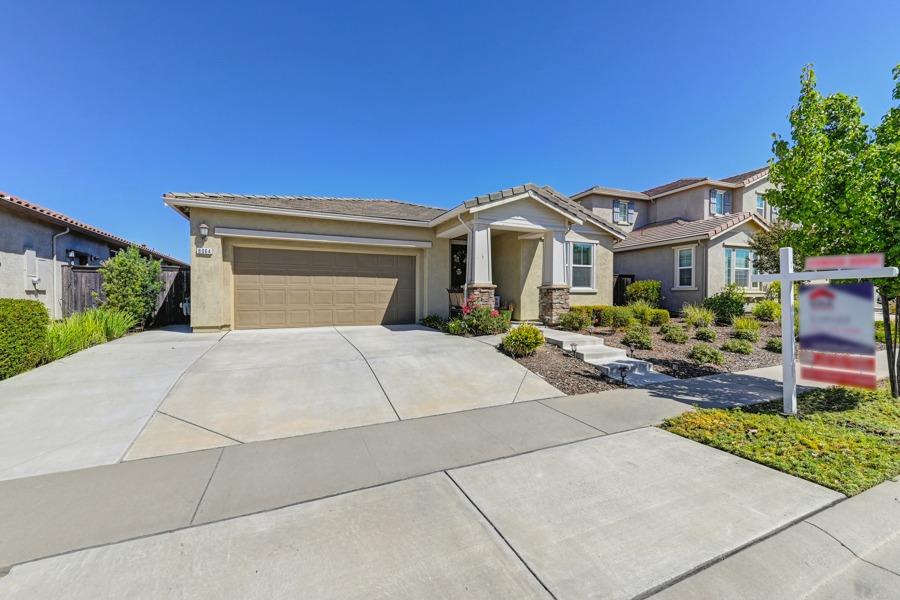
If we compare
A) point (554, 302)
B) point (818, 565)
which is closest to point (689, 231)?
point (554, 302)

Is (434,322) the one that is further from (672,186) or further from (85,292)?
(672,186)

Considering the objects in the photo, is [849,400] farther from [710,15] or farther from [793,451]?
[710,15]

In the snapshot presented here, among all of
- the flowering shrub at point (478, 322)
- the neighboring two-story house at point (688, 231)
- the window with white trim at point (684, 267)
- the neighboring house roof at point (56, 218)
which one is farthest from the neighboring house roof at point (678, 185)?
the neighboring house roof at point (56, 218)

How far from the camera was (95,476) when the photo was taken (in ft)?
10.4

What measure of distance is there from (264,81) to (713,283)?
16.9 m

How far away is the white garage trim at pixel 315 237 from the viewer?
972 centimetres

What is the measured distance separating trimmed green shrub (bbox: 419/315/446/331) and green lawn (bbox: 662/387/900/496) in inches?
269

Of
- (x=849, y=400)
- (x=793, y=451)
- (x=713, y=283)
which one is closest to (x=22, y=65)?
(x=793, y=451)

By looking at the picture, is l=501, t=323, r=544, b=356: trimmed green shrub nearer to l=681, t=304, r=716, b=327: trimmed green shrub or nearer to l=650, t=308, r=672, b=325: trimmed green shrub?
l=650, t=308, r=672, b=325: trimmed green shrub

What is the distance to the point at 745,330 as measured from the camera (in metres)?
10.0

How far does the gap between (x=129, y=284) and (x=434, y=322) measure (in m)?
8.53

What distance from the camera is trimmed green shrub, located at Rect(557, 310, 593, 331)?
1007cm

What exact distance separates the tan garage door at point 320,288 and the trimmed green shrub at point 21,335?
157 inches

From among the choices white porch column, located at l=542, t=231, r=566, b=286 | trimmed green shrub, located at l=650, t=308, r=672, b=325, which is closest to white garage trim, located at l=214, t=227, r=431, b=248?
white porch column, located at l=542, t=231, r=566, b=286
